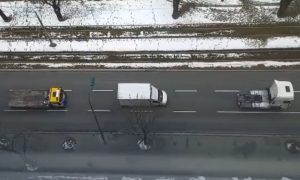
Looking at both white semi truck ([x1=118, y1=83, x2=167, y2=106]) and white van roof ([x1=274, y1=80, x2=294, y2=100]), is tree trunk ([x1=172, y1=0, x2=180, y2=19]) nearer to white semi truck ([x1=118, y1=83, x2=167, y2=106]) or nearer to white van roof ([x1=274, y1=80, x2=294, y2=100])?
white semi truck ([x1=118, y1=83, x2=167, y2=106])

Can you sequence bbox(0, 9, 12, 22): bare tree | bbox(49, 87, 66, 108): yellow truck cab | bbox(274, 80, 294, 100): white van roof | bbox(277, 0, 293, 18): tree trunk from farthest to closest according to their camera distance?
bbox(0, 9, 12, 22): bare tree < bbox(277, 0, 293, 18): tree trunk < bbox(49, 87, 66, 108): yellow truck cab < bbox(274, 80, 294, 100): white van roof

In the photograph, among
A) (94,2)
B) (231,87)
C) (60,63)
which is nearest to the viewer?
(231,87)

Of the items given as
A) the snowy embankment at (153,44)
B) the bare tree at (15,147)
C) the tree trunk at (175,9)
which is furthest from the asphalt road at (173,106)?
the tree trunk at (175,9)

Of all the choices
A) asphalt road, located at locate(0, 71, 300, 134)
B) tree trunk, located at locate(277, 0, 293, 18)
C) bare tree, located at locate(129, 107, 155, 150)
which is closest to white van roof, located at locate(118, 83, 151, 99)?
bare tree, located at locate(129, 107, 155, 150)

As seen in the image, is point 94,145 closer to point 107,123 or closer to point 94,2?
point 107,123

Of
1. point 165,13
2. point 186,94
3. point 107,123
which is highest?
point 165,13

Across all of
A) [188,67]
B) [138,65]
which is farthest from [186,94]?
[138,65]

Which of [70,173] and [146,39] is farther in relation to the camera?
[146,39]

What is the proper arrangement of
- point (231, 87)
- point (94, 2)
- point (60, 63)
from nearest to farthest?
point (231, 87) < point (60, 63) < point (94, 2)
